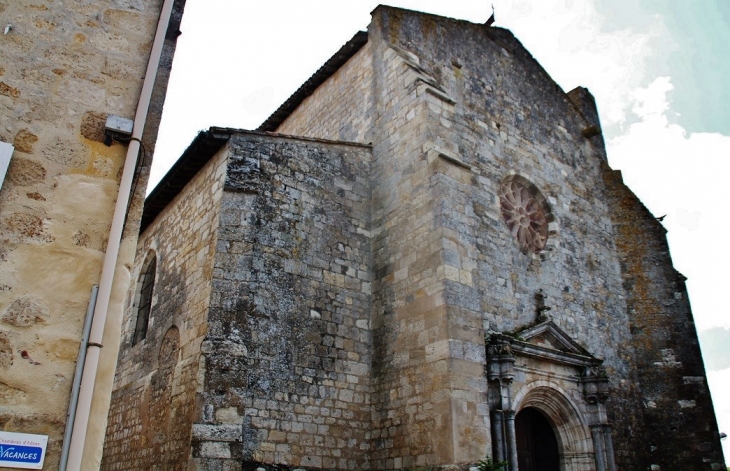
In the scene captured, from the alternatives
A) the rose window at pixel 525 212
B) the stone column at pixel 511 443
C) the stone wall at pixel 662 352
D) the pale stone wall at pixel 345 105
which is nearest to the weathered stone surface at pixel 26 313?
the stone column at pixel 511 443

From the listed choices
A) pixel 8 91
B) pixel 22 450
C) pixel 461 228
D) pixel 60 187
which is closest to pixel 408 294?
pixel 461 228

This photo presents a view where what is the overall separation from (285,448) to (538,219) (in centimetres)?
676

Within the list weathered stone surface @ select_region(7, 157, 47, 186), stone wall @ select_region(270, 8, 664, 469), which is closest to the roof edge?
stone wall @ select_region(270, 8, 664, 469)

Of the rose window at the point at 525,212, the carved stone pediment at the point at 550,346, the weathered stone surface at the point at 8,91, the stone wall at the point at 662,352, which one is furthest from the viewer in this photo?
the stone wall at the point at 662,352

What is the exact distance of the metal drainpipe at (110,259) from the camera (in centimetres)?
299

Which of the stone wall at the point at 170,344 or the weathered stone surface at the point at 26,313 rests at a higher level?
the stone wall at the point at 170,344

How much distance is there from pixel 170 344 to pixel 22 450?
6716 mm

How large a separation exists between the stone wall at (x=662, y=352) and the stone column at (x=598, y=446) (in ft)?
5.81

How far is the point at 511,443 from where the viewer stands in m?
8.52

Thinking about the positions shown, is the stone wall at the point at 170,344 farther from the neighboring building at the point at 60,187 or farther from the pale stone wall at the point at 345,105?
the neighboring building at the point at 60,187

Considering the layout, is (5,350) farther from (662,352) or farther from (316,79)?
(662,352)

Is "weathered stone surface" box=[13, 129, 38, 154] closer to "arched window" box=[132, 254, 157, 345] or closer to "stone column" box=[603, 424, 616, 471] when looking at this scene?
"arched window" box=[132, 254, 157, 345]

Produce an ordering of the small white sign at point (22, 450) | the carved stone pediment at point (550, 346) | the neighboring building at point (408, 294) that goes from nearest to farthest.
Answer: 1. the small white sign at point (22, 450)
2. the neighboring building at point (408, 294)
3. the carved stone pediment at point (550, 346)

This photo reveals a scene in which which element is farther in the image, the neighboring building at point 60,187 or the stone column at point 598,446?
the stone column at point 598,446
